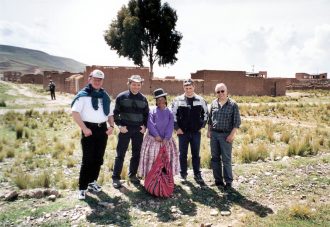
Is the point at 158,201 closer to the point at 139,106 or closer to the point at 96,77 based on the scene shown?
the point at 139,106

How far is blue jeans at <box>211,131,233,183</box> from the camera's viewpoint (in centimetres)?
641

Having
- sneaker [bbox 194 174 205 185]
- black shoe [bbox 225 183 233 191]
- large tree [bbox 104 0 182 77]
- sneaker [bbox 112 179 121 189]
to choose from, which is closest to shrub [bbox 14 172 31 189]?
sneaker [bbox 112 179 121 189]

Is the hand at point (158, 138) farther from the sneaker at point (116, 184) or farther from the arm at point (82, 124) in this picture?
the arm at point (82, 124)

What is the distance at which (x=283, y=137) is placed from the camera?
41.0 feet

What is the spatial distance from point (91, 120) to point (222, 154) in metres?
2.40

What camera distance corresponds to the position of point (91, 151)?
5832 millimetres

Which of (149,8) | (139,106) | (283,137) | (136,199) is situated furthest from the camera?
(149,8)

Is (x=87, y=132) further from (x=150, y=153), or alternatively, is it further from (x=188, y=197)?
(x=188, y=197)

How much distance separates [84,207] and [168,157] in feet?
5.33

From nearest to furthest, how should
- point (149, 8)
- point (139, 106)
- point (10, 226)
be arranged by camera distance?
point (10, 226), point (139, 106), point (149, 8)

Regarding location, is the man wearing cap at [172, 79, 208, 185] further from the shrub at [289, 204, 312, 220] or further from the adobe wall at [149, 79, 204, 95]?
the adobe wall at [149, 79, 204, 95]

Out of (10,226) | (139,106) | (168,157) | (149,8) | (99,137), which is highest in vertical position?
(149,8)

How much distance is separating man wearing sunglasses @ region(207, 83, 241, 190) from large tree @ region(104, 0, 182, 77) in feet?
132

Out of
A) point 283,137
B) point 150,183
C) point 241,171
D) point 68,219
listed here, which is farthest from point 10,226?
point 283,137
